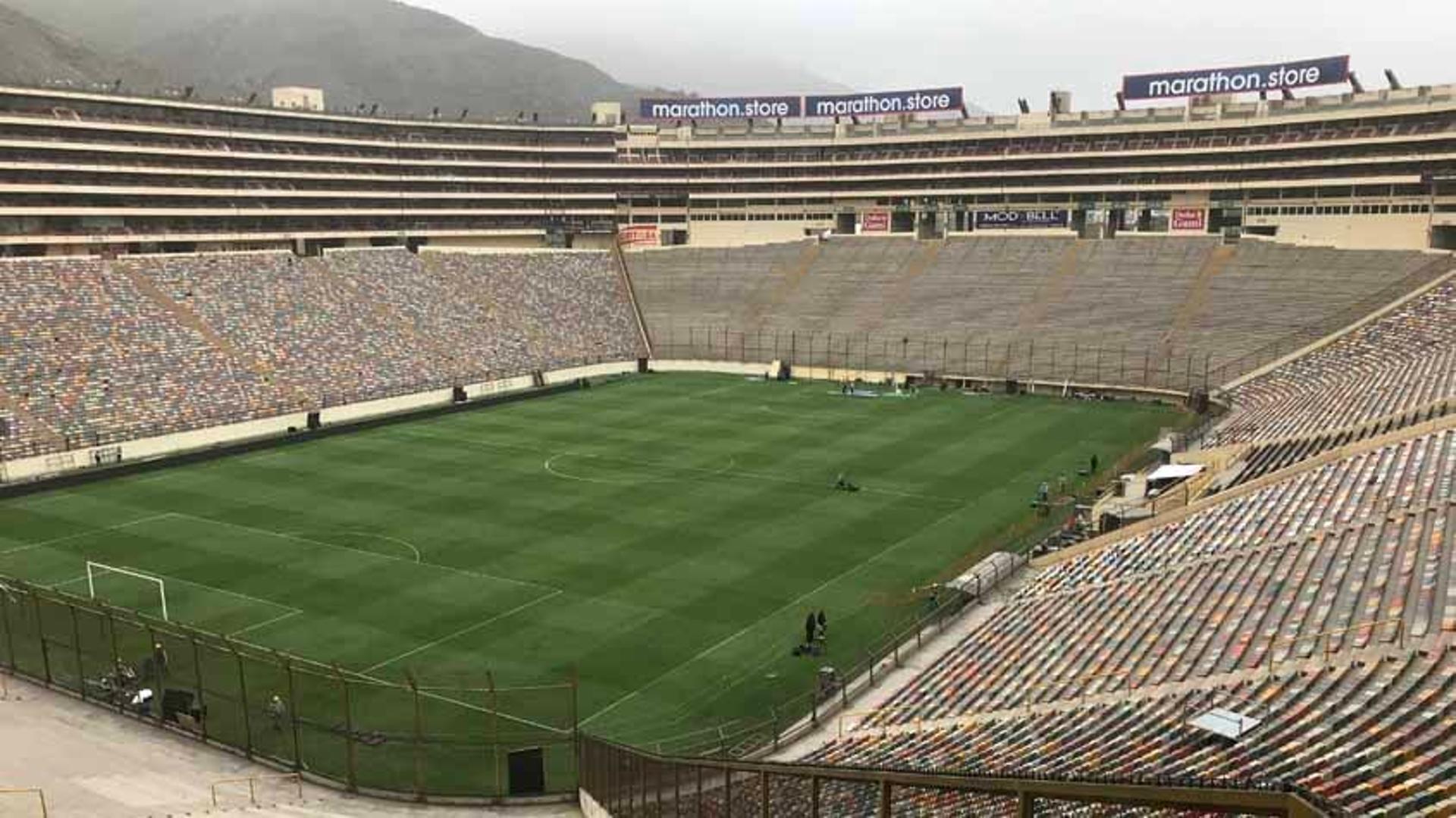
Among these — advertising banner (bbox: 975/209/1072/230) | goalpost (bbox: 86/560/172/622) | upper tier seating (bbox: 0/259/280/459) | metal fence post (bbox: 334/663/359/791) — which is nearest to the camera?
metal fence post (bbox: 334/663/359/791)

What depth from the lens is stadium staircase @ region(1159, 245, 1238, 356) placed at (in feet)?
230

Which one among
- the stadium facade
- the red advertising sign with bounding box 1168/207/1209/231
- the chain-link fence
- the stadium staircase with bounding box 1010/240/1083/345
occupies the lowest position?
the chain-link fence

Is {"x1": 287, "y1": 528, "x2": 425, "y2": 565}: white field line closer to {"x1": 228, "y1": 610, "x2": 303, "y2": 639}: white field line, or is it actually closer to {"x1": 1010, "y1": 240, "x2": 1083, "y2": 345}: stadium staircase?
{"x1": 228, "y1": 610, "x2": 303, "y2": 639}: white field line

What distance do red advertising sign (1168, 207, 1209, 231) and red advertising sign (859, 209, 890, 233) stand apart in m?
24.4

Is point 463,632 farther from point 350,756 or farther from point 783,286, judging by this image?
point 783,286

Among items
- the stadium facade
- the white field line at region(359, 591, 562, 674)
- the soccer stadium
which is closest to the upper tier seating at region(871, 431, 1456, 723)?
the soccer stadium

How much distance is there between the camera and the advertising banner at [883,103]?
99812mm

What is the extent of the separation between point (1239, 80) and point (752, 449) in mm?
58182

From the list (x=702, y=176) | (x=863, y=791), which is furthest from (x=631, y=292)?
(x=863, y=791)

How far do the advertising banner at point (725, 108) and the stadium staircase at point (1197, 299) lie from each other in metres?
42.3

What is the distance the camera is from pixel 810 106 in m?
105

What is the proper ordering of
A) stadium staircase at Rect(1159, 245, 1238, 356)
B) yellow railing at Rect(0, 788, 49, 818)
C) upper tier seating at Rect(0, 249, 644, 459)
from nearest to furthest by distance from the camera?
yellow railing at Rect(0, 788, 49, 818), upper tier seating at Rect(0, 249, 644, 459), stadium staircase at Rect(1159, 245, 1238, 356)

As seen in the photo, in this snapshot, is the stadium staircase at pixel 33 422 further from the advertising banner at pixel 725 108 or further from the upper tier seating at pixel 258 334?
the advertising banner at pixel 725 108

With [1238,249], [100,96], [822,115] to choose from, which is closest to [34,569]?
[100,96]
